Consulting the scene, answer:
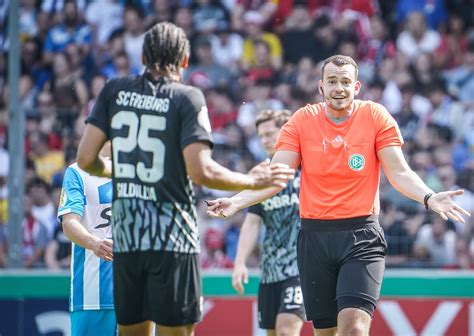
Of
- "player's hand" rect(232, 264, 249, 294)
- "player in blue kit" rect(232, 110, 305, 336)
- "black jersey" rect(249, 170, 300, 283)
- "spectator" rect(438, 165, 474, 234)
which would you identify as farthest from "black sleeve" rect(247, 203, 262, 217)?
"spectator" rect(438, 165, 474, 234)

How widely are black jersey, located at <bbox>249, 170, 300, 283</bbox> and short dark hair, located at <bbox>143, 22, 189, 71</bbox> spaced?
3529 mm

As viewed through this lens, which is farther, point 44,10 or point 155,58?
point 44,10

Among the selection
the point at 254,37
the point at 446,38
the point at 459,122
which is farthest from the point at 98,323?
the point at 446,38

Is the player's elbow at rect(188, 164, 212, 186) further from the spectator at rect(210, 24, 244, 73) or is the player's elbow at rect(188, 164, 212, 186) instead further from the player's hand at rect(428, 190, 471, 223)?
the spectator at rect(210, 24, 244, 73)

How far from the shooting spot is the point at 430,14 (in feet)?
53.7

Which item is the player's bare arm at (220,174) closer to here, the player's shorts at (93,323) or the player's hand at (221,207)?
the player's hand at (221,207)

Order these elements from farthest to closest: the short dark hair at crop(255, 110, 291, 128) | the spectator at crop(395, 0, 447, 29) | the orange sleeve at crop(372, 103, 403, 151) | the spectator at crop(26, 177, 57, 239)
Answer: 1. the spectator at crop(395, 0, 447, 29)
2. the spectator at crop(26, 177, 57, 239)
3. the short dark hair at crop(255, 110, 291, 128)
4. the orange sleeve at crop(372, 103, 403, 151)

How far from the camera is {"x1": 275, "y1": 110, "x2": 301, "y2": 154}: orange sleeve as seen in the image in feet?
23.0

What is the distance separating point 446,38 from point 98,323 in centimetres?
1068

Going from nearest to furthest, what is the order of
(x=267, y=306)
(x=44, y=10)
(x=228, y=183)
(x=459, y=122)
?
(x=228, y=183) < (x=267, y=306) < (x=459, y=122) < (x=44, y=10)

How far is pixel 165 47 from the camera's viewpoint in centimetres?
540

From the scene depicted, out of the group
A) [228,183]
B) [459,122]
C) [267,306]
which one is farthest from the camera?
[459,122]

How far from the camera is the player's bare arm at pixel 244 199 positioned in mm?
6523

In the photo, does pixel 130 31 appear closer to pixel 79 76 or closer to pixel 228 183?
pixel 79 76
